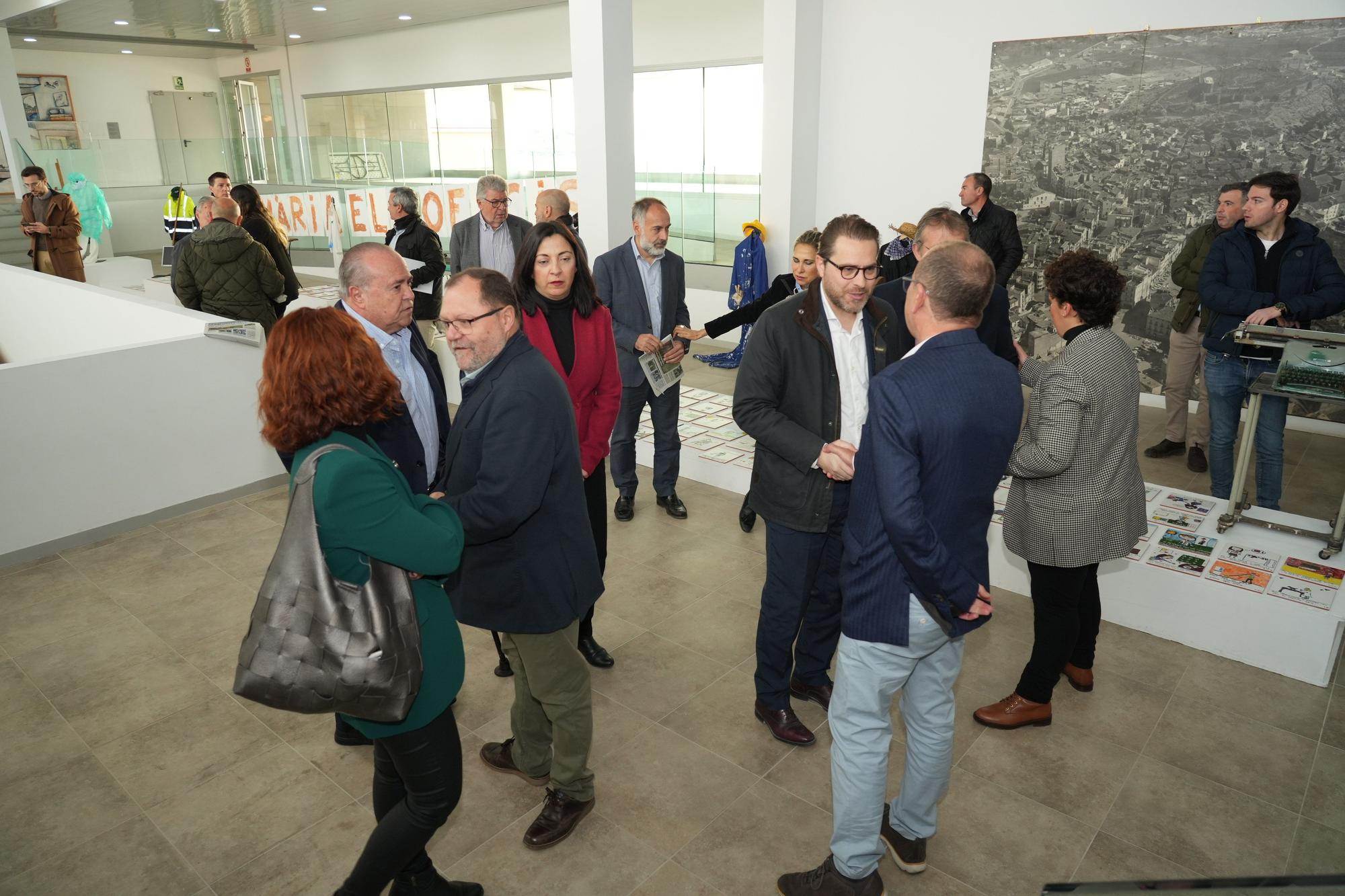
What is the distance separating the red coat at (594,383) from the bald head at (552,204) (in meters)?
2.35

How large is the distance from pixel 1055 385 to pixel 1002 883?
1.49 meters

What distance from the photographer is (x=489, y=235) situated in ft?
18.7

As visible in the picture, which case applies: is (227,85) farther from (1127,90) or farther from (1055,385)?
(1055,385)

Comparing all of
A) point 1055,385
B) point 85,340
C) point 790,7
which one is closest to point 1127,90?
point 790,7

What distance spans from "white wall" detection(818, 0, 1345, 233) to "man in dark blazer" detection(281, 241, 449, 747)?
19.1 ft

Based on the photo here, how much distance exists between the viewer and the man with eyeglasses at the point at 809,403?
2604 mm

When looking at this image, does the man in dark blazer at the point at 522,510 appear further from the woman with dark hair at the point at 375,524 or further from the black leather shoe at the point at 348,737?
the black leather shoe at the point at 348,737

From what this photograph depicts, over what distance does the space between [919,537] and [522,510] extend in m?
0.96

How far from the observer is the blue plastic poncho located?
41.2 ft

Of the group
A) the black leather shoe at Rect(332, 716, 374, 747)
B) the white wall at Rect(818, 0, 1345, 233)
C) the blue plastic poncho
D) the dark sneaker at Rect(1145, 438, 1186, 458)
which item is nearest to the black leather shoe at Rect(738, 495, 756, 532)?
the black leather shoe at Rect(332, 716, 374, 747)

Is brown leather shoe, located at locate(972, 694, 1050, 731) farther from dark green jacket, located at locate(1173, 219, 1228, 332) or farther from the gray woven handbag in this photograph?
dark green jacket, located at locate(1173, 219, 1228, 332)

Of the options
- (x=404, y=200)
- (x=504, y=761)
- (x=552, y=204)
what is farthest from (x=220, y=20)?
(x=504, y=761)

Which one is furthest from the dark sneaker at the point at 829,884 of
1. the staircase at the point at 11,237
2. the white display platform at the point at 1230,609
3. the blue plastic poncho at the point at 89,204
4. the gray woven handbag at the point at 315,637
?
the staircase at the point at 11,237

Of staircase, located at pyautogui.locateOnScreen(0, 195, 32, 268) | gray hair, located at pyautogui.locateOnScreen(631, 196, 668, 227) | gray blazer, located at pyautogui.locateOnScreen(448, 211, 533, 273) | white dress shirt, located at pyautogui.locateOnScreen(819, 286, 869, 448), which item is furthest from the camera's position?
staircase, located at pyautogui.locateOnScreen(0, 195, 32, 268)
